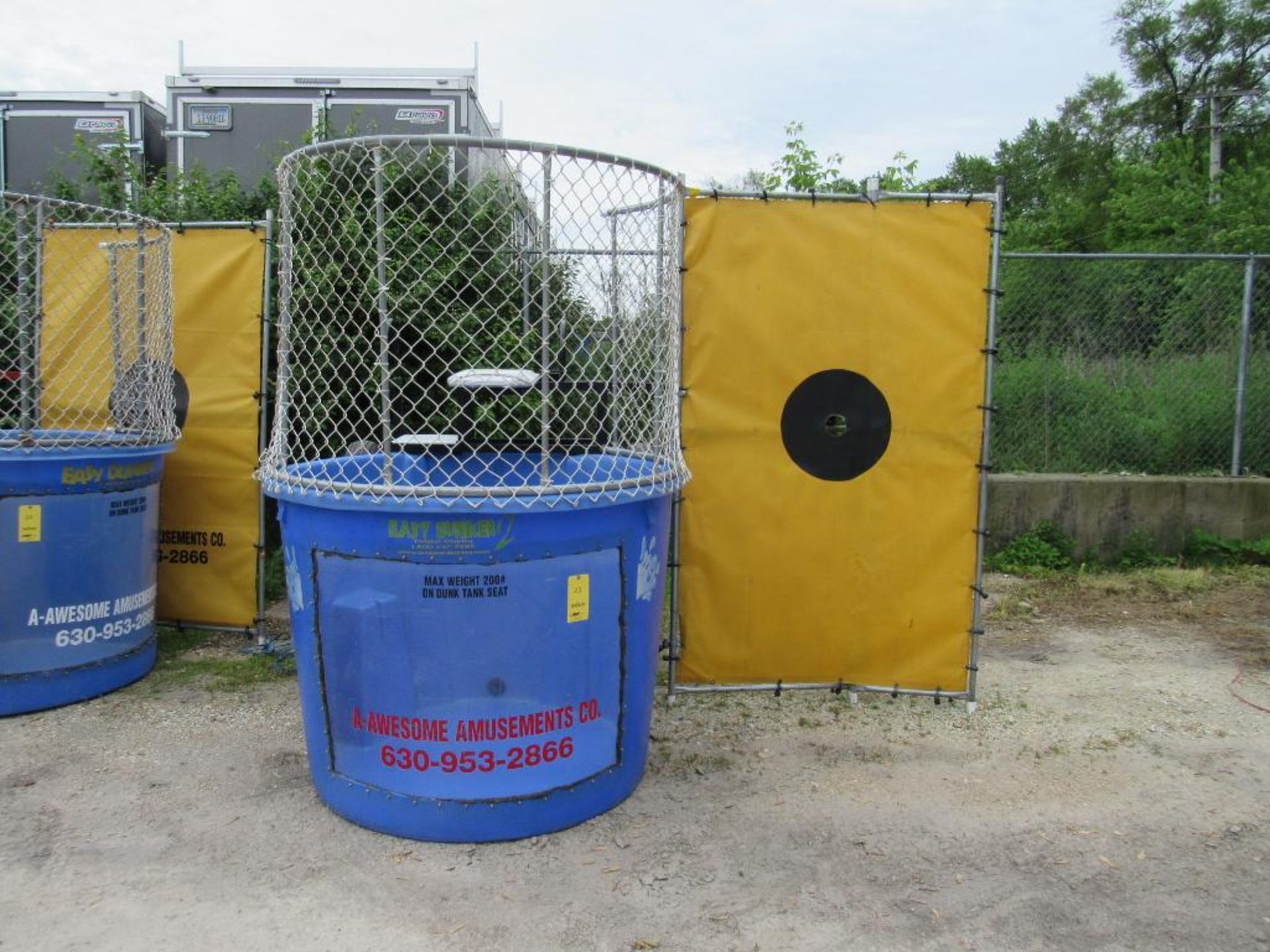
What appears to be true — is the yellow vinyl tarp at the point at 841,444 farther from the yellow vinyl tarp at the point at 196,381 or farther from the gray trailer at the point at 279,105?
the gray trailer at the point at 279,105

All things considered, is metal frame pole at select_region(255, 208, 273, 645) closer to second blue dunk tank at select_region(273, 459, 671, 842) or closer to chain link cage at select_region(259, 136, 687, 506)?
chain link cage at select_region(259, 136, 687, 506)

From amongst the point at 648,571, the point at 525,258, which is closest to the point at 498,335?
the point at 525,258

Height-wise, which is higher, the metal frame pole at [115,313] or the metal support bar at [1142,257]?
the metal support bar at [1142,257]

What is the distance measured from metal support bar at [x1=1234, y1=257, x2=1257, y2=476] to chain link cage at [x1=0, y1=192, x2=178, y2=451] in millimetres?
7874

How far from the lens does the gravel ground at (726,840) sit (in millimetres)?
2873

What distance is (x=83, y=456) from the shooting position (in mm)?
4402

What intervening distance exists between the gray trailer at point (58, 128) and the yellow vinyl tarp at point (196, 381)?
429cm

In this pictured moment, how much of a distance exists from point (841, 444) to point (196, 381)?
3.76 meters

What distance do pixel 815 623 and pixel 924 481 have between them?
89 cm

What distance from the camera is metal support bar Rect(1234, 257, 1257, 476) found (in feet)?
25.0

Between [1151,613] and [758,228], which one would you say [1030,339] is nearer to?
[1151,613]

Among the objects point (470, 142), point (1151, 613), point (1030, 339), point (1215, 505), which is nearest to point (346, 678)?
point (470, 142)

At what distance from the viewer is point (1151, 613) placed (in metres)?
6.56

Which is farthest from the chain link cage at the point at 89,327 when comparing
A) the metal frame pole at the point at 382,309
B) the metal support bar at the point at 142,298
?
the metal frame pole at the point at 382,309
